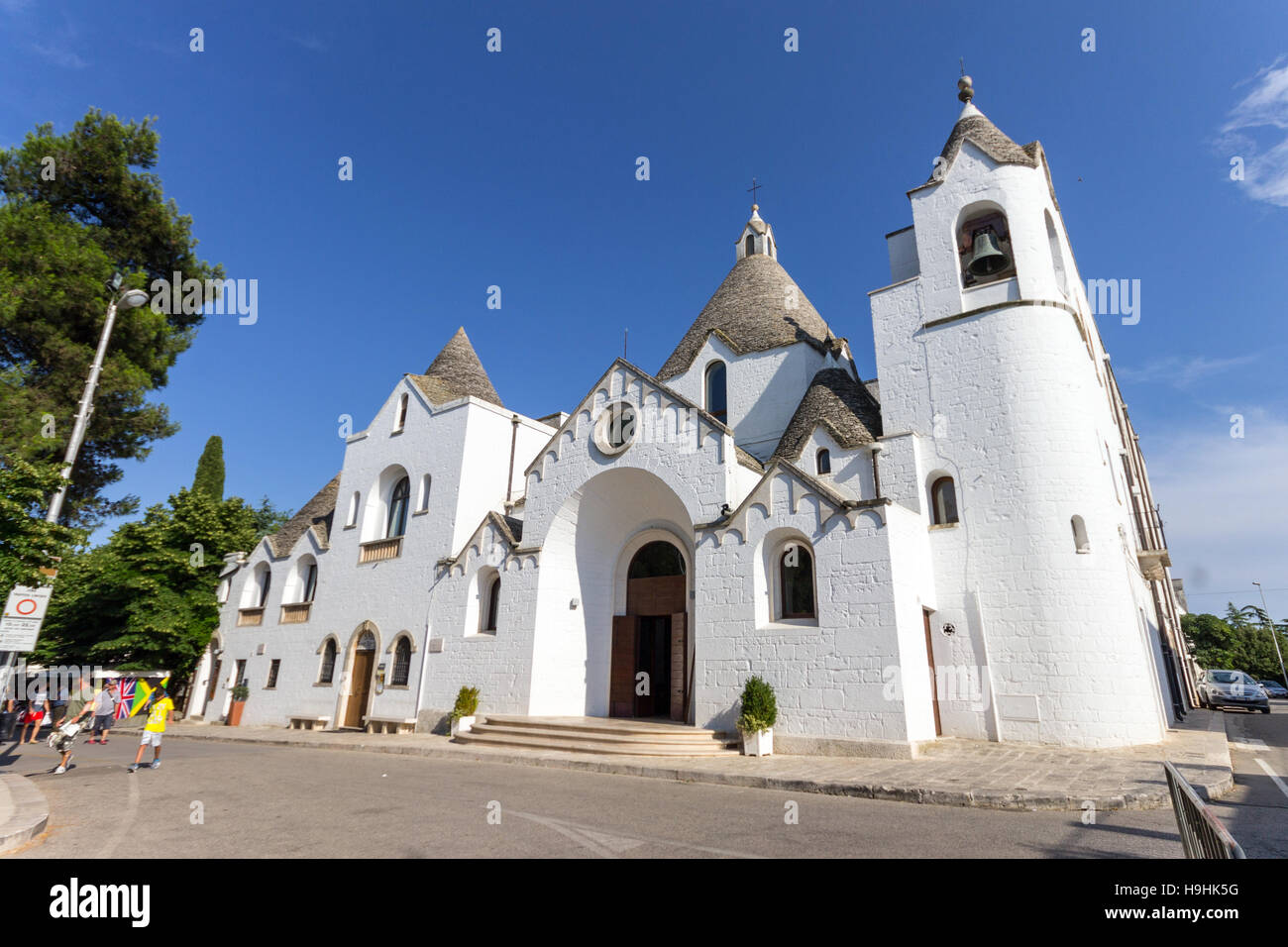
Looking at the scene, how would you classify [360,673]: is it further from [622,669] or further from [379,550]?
[622,669]

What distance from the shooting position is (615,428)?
704 inches

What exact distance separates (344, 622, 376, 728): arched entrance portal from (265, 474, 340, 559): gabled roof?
188 inches

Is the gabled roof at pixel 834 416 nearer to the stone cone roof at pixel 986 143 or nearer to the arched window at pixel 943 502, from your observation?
the arched window at pixel 943 502

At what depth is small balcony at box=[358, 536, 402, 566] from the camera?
2208 cm

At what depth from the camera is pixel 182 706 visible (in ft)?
89.4

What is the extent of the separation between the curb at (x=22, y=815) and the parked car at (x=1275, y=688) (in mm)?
68492

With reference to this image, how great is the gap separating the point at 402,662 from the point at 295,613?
669 centimetres

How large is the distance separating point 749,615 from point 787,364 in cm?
961

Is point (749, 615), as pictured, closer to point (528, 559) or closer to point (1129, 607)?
point (528, 559)

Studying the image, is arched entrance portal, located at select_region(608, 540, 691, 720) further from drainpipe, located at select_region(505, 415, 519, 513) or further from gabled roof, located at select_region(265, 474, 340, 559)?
gabled roof, located at select_region(265, 474, 340, 559)

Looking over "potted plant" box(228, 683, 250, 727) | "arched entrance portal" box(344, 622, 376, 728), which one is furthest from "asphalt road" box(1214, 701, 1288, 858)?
"potted plant" box(228, 683, 250, 727)

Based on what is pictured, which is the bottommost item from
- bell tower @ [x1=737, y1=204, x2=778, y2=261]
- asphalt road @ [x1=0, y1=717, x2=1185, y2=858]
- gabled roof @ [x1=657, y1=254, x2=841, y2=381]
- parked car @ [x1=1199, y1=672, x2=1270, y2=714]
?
asphalt road @ [x1=0, y1=717, x2=1185, y2=858]

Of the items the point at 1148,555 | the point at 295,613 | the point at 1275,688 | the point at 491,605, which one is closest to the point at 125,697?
the point at 295,613
